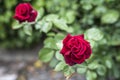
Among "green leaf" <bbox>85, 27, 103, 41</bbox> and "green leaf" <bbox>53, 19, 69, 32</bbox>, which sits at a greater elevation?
"green leaf" <bbox>53, 19, 69, 32</bbox>

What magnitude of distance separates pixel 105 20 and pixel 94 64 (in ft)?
1.74

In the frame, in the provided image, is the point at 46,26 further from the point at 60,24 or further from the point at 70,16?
the point at 70,16

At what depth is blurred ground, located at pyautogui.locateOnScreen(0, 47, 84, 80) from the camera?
286 cm

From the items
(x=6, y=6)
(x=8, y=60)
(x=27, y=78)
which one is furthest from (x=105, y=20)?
(x=8, y=60)

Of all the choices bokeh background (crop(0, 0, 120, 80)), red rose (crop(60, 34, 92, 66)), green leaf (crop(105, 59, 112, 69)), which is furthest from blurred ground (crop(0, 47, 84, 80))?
red rose (crop(60, 34, 92, 66))

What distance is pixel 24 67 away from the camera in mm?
3213

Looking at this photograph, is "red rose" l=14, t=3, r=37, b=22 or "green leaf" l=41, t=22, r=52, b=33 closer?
"red rose" l=14, t=3, r=37, b=22

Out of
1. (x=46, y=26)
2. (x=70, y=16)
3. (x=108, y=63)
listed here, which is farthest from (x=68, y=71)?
(x=70, y=16)

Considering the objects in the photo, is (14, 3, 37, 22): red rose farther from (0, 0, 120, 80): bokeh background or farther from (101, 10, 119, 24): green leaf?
(101, 10, 119, 24): green leaf

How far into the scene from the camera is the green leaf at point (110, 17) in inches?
93.4

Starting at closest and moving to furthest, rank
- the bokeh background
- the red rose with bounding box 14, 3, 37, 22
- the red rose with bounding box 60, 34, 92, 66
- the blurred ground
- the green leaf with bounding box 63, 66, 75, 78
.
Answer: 1. the red rose with bounding box 60, 34, 92, 66
2. the green leaf with bounding box 63, 66, 75, 78
3. the red rose with bounding box 14, 3, 37, 22
4. the bokeh background
5. the blurred ground

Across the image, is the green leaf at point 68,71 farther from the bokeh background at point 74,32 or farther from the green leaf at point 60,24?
the green leaf at point 60,24

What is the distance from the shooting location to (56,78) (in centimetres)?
277

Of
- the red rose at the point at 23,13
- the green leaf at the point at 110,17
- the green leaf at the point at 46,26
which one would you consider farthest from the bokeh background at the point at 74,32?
the red rose at the point at 23,13
